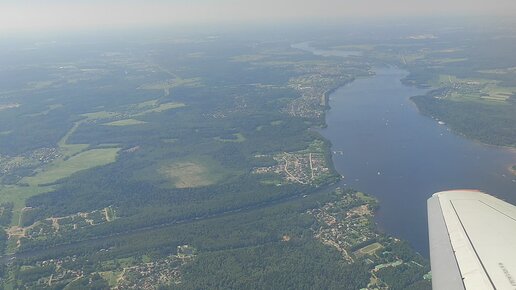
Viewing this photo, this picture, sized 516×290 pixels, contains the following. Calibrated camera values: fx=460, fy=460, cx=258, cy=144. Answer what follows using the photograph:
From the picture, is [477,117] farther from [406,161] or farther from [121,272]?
[121,272]

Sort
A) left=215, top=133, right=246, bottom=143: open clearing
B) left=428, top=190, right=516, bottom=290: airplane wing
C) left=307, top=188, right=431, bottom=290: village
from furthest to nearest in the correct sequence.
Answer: left=215, top=133, right=246, bottom=143: open clearing
left=307, top=188, right=431, bottom=290: village
left=428, top=190, right=516, bottom=290: airplane wing

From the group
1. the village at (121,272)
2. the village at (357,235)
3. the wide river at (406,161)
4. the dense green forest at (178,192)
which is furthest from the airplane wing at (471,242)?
the village at (121,272)

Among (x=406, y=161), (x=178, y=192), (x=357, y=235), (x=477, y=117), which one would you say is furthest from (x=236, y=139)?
(x=477, y=117)

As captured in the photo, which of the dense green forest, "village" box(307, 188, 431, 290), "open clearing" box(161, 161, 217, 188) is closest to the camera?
"village" box(307, 188, 431, 290)

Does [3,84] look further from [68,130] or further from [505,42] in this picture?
[505,42]

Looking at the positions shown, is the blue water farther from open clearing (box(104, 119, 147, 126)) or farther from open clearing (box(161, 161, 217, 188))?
open clearing (box(104, 119, 147, 126))

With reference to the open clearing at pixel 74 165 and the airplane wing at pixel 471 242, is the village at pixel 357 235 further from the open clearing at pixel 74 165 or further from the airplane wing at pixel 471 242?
the open clearing at pixel 74 165

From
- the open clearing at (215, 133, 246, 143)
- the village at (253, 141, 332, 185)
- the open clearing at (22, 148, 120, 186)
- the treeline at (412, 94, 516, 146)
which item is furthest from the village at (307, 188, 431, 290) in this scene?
the open clearing at (22, 148, 120, 186)
